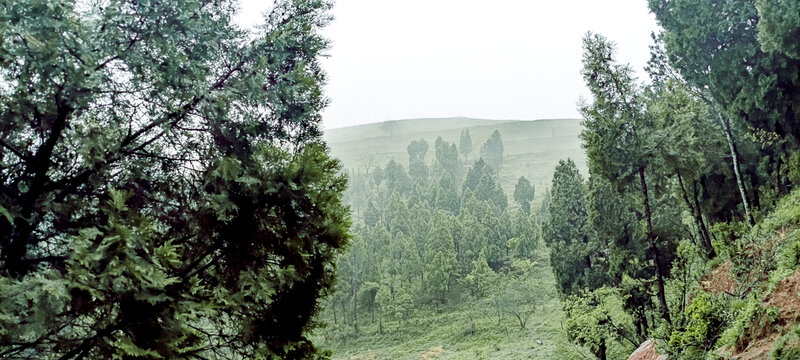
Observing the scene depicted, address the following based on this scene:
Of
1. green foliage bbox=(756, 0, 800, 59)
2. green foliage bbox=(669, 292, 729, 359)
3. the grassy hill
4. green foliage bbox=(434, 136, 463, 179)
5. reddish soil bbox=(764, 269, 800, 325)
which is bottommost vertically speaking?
green foliage bbox=(669, 292, 729, 359)

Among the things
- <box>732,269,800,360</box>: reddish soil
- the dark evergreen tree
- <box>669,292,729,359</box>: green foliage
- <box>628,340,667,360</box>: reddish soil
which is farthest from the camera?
the dark evergreen tree

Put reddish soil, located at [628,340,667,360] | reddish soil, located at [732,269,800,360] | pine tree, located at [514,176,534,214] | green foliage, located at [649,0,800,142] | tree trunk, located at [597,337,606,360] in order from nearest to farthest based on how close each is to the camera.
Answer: reddish soil, located at [732,269,800,360]
reddish soil, located at [628,340,667,360]
green foliage, located at [649,0,800,142]
tree trunk, located at [597,337,606,360]
pine tree, located at [514,176,534,214]

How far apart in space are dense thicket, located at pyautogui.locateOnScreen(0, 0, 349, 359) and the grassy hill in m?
93.9

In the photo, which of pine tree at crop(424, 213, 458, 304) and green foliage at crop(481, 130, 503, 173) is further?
green foliage at crop(481, 130, 503, 173)

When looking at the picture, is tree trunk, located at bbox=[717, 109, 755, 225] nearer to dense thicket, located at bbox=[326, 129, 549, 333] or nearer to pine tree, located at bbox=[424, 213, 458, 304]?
dense thicket, located at bbox=[326, 129, 549, 333]

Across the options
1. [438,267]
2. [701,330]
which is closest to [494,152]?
[438,267]

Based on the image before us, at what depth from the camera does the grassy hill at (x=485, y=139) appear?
401ft

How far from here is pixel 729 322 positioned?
28.6ft

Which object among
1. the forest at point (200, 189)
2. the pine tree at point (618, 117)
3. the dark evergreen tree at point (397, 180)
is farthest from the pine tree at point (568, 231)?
the dark evergreen tree at point (397, 180)

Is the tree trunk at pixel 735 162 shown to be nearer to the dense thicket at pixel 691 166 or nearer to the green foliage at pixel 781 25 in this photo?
the dense thicket at pixel 691 166

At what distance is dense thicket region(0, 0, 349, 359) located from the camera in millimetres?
3904

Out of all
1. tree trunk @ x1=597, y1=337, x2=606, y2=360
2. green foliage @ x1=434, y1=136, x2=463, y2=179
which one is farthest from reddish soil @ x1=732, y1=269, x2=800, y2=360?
green foliage @ x1=434, y1=136, x2=463, y2=179

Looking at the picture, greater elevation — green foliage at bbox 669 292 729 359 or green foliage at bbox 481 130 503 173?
green foliage at bbox 481 130 503 173

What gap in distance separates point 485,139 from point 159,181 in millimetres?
158863
